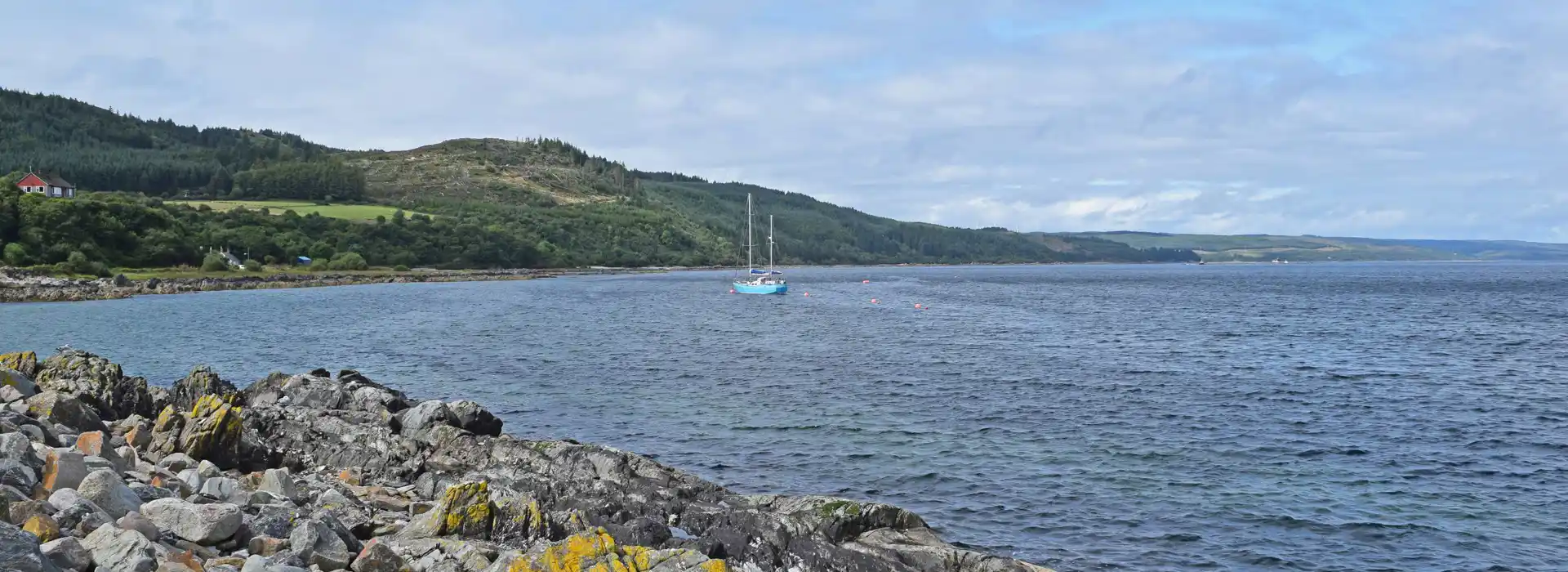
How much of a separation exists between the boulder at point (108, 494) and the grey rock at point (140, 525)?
851 mm

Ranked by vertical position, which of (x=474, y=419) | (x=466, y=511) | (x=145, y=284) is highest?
(x=145, y=284)

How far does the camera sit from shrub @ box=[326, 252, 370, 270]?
148 meters

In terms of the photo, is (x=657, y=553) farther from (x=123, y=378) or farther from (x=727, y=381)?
(x=727, y=381)

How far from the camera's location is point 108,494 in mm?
12836

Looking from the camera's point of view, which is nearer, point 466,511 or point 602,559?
point 602,559

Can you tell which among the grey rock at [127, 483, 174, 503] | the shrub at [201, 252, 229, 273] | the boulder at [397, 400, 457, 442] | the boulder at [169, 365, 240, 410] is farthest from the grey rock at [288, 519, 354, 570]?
the shrub at [201, 252, 229, 273]

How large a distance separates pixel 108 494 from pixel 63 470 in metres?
1.07

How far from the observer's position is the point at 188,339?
53.7 m

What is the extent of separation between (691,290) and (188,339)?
83.7 metres

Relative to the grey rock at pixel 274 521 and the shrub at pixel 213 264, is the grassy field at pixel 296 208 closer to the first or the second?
the shrub at pixel 213 264

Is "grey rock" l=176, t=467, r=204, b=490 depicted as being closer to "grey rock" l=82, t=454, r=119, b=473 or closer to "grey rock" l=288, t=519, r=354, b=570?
"grey rock" l=82, t=454, r=119, b=473

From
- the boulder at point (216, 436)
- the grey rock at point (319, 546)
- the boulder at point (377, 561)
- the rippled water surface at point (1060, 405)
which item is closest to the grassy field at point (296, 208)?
the rippled water surface at point (1060, 405)

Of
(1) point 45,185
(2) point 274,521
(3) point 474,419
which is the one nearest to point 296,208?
(1) point 45,185

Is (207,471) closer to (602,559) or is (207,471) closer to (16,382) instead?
(602,559)
